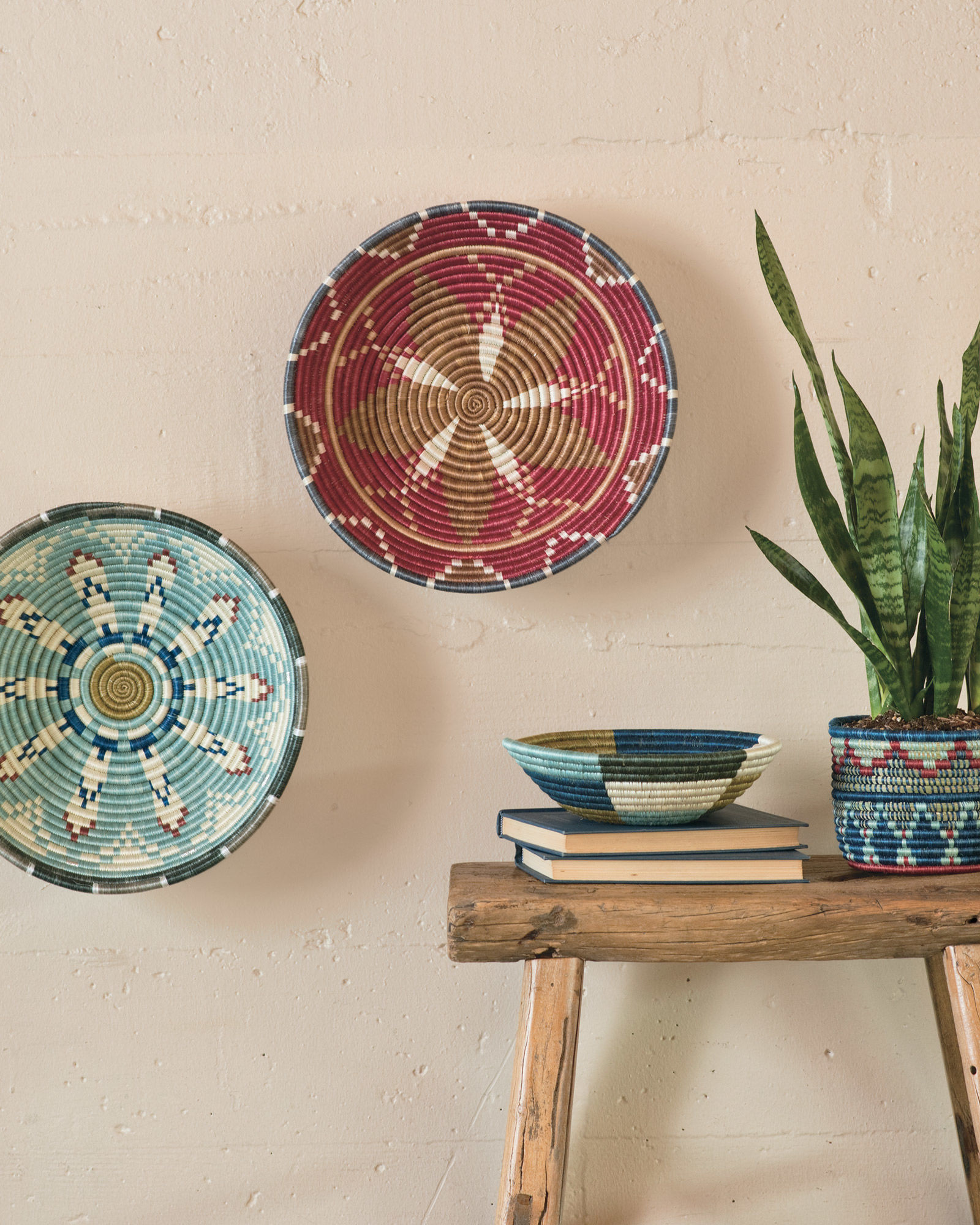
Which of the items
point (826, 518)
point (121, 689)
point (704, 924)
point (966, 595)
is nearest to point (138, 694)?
point (121, 689)

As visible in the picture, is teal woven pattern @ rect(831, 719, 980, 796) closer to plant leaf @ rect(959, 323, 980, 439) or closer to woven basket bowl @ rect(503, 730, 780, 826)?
woven basket bowl @ rect(503, 730, 780, 826)

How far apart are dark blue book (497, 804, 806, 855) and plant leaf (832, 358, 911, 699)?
0.22 metres

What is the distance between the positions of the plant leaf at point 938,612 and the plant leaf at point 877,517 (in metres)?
0.02

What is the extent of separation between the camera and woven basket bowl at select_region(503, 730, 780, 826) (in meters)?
0.84

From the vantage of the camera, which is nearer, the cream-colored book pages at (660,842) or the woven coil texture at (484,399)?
the cream-colored book pages at (660,842)

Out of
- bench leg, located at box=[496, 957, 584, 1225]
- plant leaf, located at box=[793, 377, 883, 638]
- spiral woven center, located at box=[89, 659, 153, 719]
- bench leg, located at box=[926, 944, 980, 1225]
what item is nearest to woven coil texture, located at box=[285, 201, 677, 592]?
plant leaf, located at box=[793, 377, 883, 638]

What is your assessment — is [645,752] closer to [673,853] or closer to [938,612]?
[673,853]

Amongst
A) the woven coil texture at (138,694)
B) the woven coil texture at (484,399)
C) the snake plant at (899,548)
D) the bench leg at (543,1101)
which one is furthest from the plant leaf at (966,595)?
the woven coil texture at (138,694)

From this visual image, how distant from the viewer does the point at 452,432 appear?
107cm

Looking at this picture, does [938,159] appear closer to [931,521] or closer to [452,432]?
[931,521]

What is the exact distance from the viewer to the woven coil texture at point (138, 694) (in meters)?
0.99

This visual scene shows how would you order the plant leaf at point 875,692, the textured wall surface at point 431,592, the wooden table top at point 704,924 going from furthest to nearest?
the textured wall surface at point 431,592 < the plant leaf at point 875,692 < the wooden table top at point 704,924

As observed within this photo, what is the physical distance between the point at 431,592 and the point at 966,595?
547mm

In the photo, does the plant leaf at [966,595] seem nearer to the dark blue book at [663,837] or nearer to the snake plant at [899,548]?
the snake plant at [899,548]
